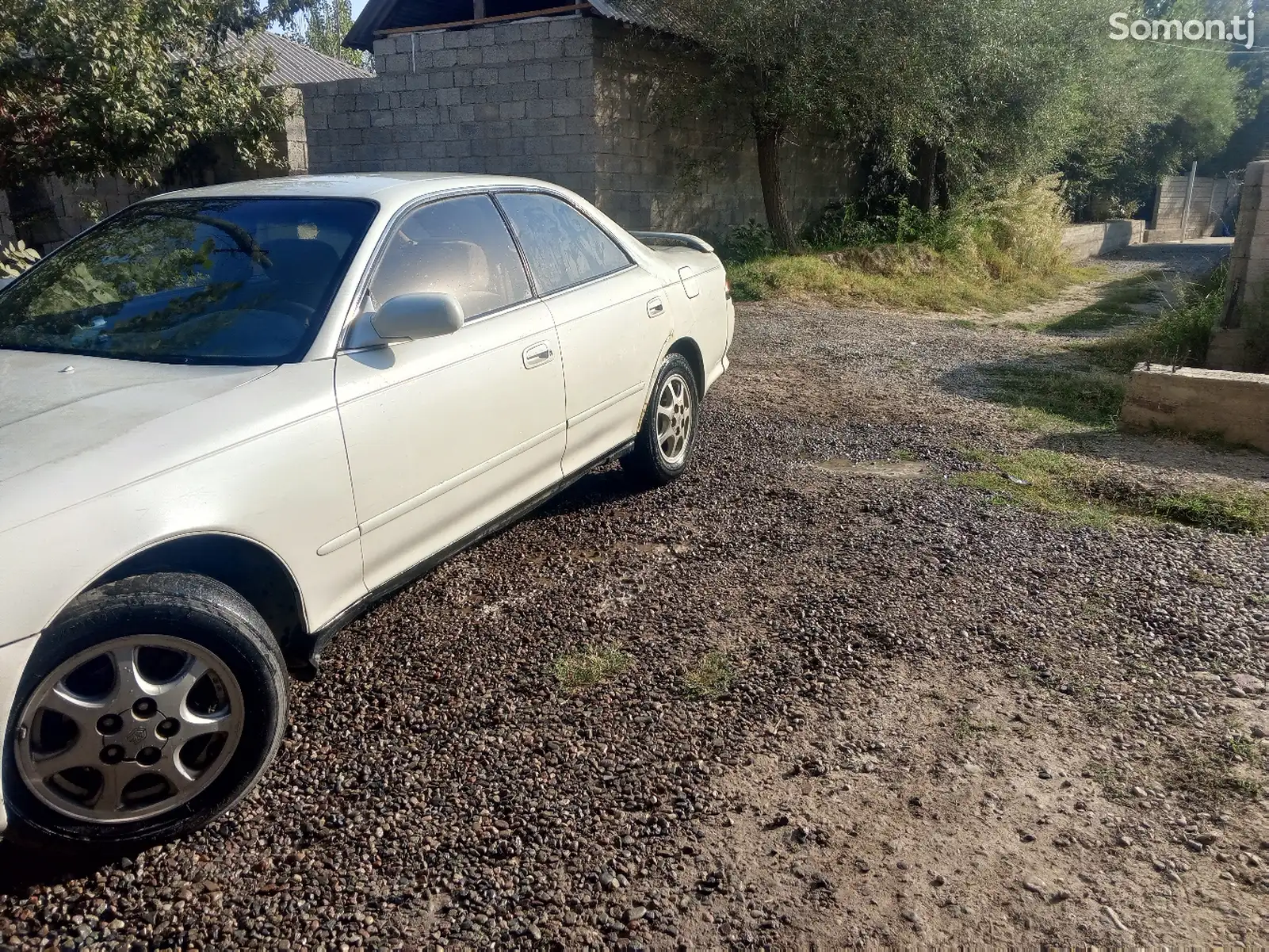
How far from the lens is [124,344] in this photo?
3.18 m

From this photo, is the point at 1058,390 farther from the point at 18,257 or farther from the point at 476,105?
the point at 476,105

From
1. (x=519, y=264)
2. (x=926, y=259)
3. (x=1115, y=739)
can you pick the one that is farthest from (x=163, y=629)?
(x=926, y=259)

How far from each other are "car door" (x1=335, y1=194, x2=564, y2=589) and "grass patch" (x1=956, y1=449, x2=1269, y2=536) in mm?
2604

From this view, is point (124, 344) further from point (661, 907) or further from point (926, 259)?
point (926, 259)

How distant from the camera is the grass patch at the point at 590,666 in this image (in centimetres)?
332

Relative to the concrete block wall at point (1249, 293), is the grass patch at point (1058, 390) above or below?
below

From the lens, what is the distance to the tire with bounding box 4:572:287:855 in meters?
2.25

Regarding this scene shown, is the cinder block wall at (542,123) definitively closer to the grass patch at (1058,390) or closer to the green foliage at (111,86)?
the green foliage at (111,86)

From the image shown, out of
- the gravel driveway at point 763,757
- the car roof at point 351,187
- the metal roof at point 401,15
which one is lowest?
the gravel driveway at point 763,757

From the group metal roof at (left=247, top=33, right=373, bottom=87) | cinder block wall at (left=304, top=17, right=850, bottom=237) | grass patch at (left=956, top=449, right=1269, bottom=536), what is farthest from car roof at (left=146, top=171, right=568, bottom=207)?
metal roof at (left=247, top=33, right=373, bottom=87)

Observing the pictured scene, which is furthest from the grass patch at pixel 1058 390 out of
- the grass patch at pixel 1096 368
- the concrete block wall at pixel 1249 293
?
the concrete block wall at pixel 1249 293

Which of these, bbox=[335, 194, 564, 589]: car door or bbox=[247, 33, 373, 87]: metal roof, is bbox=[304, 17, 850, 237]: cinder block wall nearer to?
bbox=[247, 33, 373, 87]: metal roof

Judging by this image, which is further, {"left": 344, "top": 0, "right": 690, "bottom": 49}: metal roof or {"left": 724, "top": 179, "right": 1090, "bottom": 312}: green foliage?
{"left": 344, "top": 0, "right": 690, "bottom": 49}: metal roof

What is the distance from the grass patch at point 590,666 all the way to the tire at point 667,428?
1.62 m
